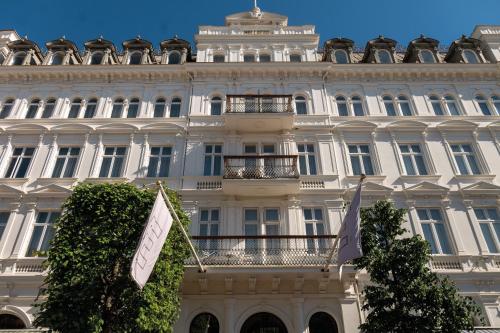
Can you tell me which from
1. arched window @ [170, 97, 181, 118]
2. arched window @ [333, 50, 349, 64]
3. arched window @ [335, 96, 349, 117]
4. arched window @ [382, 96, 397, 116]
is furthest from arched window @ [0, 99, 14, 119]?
arched window @ [382, 96, 397, 116]

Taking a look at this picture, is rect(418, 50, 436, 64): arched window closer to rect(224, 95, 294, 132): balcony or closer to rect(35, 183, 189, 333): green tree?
rect(224, 95, 294, 132): balcony

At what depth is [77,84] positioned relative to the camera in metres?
22.5

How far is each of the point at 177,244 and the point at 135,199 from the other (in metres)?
2.20

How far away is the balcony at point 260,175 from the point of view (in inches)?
688

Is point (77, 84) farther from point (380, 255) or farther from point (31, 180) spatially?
point (380, 255)

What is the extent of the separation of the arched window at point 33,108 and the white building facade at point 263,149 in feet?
0.28

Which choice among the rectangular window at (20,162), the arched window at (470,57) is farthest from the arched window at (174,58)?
the arched window at (470,57)

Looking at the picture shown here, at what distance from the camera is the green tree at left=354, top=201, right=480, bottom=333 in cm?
1154

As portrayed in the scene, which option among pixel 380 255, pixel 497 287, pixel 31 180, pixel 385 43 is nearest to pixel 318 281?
pixel 380 255

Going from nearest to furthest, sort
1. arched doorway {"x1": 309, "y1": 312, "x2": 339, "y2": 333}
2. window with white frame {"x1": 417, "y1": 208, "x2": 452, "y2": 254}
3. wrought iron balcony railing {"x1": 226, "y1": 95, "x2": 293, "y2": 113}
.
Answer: arched doorway {"x1": 309, "y1": 312, "x2": 339, "y2": 333}, window with white frame {"x1": 417, "y1": 208, "x2": 452, "y2": 254}, wrought iron balcony railing {"x1": 226, "y1": 95, "x2": 293, "y2": 113}

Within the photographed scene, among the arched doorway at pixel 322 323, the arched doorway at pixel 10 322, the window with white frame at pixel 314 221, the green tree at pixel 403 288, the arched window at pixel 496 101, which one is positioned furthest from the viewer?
the arched window at pixel 496 101

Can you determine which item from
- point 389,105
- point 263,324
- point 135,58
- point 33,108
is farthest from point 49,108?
point 389,105

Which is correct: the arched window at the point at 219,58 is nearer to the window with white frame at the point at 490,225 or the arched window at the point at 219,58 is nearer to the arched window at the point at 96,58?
the arched window at the point at 96,58

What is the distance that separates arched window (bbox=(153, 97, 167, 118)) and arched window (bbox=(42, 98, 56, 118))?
19.1 ft
